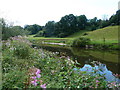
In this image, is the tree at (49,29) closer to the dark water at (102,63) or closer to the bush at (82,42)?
the bush at (82,42)

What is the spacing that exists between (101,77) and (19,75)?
7.16 ft

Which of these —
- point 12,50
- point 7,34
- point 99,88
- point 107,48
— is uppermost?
point 7,34

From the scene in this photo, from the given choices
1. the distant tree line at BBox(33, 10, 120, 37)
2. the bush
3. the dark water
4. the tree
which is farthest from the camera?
the tree

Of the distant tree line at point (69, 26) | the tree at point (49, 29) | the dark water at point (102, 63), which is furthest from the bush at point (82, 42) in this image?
the tree at point (49, 29)

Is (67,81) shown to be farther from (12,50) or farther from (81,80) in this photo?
(12,50)

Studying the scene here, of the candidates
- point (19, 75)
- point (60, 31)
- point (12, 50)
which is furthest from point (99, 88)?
point (60, 31)

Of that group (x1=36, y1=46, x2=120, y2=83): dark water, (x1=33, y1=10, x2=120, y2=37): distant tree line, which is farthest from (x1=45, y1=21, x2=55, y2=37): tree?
(x1=36, y1=46, x2=120, y2=83): dark water

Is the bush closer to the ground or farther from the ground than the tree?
closer to the ground

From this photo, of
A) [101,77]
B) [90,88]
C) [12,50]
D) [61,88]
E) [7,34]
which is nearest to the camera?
[61,88]

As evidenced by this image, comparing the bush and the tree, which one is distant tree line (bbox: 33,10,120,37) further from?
the bush

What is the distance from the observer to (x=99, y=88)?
114 inches

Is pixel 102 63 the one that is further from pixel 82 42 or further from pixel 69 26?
pixel 69 26

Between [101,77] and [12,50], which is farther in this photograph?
[12,50]

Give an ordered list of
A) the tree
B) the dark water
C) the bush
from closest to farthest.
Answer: the dark water → the bush → the tree
